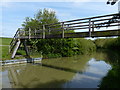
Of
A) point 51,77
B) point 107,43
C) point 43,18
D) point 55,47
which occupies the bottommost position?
point 51,77

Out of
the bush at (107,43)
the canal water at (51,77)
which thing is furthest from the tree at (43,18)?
the bush at (107,43)

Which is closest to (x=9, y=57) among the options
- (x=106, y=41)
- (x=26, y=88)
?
(x=26, y=88)

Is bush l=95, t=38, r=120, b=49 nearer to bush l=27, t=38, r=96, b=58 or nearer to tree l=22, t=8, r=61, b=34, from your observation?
bush l=27, t=38, r=96, b=58

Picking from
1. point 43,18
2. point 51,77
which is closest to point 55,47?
point 43,18

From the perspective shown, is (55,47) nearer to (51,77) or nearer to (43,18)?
(43,18)

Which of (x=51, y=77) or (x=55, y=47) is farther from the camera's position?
(x=55, y=47)

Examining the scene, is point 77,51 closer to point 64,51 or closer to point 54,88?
point 64,51

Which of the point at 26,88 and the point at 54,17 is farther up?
the point at 54,17

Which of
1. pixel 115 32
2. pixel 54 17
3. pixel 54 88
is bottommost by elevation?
pixel 54 88

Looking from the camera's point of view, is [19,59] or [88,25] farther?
[19,59]

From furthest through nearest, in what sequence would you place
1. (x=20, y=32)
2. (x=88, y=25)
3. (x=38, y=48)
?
(x=38, y=48)
(x=20, y=32)
(x=88, y=25)

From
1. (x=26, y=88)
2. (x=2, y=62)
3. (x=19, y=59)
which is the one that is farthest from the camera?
(x=19, y=59)

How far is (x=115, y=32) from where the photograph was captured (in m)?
7.28

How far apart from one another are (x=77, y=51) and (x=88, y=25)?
59.1 ft
